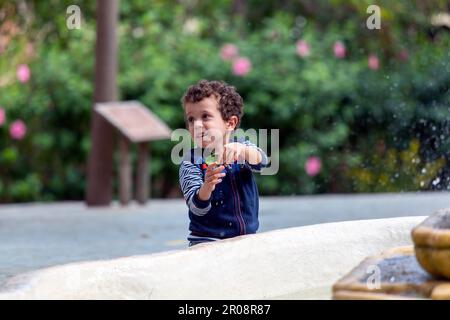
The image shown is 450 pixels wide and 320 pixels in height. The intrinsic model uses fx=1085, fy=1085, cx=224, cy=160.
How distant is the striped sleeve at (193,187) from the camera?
3998mm

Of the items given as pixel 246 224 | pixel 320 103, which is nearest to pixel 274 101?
pixel 320 103

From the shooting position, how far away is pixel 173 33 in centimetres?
1129

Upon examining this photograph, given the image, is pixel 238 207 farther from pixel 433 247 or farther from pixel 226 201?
pixel 433 247

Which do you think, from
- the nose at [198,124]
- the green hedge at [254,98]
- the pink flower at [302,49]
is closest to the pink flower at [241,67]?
the green hedge at [254,98]

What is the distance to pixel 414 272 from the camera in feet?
10.1

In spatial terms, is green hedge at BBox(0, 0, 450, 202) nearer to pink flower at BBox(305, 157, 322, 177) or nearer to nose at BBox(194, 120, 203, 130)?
pink flower at BBox(305, 157, 322, 177)

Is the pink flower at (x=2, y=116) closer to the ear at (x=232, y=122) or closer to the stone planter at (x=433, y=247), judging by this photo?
the ear at (x=232, y=122)

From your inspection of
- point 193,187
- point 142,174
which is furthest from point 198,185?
point 142,174

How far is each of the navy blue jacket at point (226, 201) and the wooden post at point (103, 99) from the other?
4.84m

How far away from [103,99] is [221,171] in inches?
206

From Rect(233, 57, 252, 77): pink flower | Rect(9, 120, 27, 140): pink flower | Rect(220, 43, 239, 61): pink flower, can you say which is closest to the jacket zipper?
Rect(9, 120, 27, 140): pink flower

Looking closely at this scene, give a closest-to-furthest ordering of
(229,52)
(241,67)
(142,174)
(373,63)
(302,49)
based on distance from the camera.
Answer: (142,174), (241,67), (229,52), (302,49), (373,63)

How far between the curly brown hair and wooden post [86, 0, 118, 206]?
4.89 metres
